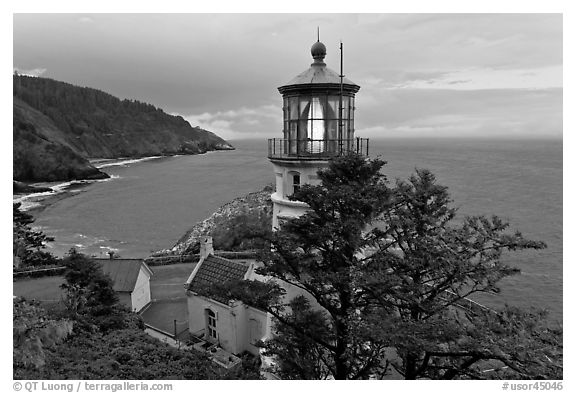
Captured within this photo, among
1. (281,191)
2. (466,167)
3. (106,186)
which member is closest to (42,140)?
(106,186)

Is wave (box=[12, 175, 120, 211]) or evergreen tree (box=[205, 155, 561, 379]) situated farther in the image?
wave (box=[12, 175, 120, 211])

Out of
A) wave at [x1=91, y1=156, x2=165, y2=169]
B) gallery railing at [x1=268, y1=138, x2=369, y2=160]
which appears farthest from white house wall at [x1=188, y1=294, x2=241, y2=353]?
wave at [x1=91, y1=156, x2=165, y2=169]

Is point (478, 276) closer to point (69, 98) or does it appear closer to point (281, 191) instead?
point (281, 191)

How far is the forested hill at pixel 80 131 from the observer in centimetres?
5547

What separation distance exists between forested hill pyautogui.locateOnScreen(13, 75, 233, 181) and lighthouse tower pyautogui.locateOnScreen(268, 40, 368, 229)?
54119 mm

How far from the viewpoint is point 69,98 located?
102750 millimetres

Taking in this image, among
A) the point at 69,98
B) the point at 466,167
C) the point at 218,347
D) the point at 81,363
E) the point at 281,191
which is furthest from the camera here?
the point at 69,98

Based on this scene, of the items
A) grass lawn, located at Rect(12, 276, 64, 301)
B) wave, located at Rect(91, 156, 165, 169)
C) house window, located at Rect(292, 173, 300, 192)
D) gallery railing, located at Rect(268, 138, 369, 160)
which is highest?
wave, located at Rect(91, 156, 165, 169)

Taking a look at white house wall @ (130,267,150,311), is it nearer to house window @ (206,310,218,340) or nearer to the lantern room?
house window @ (206,310,218,340)

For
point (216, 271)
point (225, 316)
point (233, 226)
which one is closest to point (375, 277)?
point (225, 316)

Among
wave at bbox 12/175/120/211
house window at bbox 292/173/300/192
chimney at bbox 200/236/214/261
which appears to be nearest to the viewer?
house window at bbox 292/173/300/192

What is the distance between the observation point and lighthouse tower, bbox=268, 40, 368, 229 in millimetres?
7199

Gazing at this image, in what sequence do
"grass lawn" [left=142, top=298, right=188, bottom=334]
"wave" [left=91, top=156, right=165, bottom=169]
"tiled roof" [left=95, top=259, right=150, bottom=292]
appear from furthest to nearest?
"wave" [left=91, top=156, right=165, bottom=169]
"tiled roof" [left=95, top=259, right=150, bottom=292]
"grass lawn" [left=142, top=298, right=188, bottom=334]

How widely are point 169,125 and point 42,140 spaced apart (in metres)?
68.2
